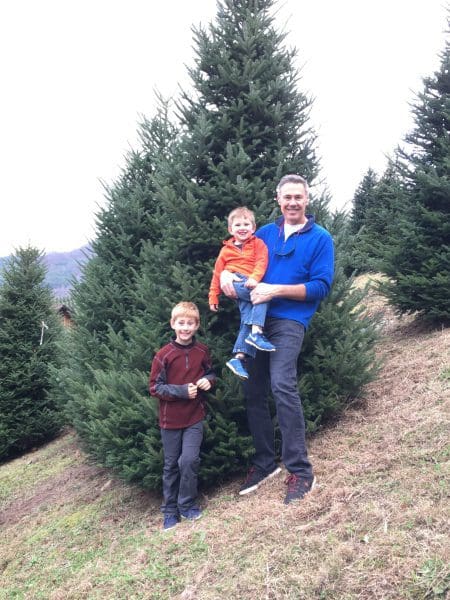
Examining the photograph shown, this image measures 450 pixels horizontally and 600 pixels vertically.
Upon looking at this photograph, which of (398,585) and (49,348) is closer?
(398,585)

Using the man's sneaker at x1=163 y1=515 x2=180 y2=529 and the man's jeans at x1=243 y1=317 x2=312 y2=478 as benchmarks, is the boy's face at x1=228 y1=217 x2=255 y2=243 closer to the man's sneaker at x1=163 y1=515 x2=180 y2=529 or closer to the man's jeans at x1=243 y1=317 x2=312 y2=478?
the man's jeans at x1=243 y1=317 x2=312 y2=478

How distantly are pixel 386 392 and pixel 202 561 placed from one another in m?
2.97

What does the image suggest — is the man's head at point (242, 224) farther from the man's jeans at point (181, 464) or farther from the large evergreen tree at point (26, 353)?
the large evergreen tree at point (26, 353)

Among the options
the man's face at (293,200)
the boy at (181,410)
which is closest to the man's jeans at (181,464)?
the boy at (181,410)

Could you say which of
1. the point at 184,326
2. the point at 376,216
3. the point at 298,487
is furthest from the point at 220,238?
the point at 376,216

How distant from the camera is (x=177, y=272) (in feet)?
14.6

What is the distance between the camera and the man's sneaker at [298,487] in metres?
3.60

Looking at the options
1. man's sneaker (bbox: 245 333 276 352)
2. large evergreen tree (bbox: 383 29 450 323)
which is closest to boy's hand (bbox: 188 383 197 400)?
man's sneaker (bbox: 245 333 276 352)

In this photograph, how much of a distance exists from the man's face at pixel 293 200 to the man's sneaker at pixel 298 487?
207 cm

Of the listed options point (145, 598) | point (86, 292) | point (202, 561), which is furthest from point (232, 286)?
point (86, 292)

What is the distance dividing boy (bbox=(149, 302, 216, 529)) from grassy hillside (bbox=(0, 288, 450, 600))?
0.24 meters

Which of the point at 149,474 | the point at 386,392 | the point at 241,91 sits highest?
the point at 241,91

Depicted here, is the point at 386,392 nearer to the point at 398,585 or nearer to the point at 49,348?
the point at 398,585

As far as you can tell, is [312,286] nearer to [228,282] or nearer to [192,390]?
[228,282]
